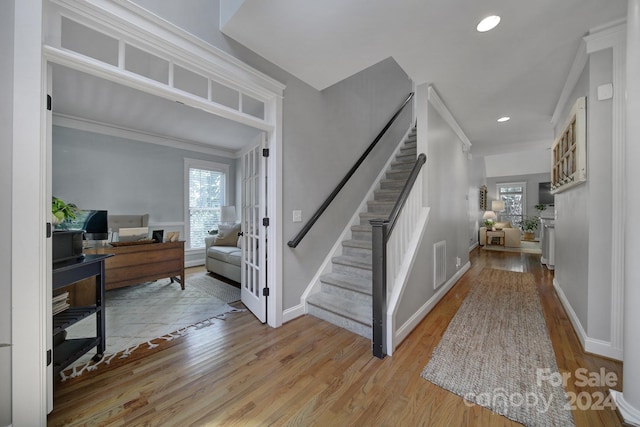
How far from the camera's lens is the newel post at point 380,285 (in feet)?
6.22

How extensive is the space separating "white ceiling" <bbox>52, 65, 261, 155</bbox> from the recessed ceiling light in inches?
139

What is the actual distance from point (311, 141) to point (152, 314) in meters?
2.62

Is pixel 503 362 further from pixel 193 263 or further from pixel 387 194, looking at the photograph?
pixel 193 263

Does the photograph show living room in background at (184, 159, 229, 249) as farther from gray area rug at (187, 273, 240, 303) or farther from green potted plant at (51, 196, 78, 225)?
green potted plant at (51, 196, 78, 225)

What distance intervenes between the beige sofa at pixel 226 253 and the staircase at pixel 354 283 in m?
1.57

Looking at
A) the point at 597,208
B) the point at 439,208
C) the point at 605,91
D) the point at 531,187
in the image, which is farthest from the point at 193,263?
the point at 531,187

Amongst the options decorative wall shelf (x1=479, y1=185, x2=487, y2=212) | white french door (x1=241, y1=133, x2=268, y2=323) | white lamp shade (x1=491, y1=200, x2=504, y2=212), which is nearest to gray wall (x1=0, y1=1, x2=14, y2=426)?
white french door (x1=241, y1=133, x2=268, y2=323)

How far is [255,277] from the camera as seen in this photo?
267cm

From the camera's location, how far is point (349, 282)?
8.78 feet

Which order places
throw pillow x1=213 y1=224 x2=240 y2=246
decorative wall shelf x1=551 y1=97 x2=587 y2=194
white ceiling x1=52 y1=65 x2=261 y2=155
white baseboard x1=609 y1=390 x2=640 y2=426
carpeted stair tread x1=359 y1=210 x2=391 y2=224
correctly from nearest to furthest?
white baseboard x1=609 y1=390 x2=640 y2=426
decorative wall shelf x1=551 y1=97 x2=587 y2=194
white ceiling x1=52 y1=65 x2=261 y2=155
carpeted stair tread x1=359 y1=210 x2=391 y2=224
throw pillow x1=213 y1=224 x2=240 y2=246

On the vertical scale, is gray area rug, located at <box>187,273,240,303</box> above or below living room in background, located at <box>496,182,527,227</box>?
below

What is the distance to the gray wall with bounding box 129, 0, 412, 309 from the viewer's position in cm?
194

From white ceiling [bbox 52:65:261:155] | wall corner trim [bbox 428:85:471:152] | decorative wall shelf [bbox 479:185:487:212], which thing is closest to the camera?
wall corner trim [bbox 428:85:471:152]

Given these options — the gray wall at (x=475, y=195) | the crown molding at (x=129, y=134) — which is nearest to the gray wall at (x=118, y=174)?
the crown molding at (x=129, y=134)
